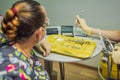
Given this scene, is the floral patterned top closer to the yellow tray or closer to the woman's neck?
the woman's neck

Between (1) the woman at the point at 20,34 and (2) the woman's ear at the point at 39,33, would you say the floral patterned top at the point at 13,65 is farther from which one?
(2) the woman's ear at the point at 39,33

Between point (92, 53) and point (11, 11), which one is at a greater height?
point (11, 11)

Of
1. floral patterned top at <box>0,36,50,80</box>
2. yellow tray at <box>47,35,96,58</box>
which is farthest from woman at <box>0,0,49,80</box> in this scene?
yellow tray at <box>47,35,96,58</box>

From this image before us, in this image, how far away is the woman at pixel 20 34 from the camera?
959mm

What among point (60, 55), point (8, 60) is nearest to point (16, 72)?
point (8, 60)

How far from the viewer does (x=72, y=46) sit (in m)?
1.46

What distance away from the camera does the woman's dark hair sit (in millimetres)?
1003

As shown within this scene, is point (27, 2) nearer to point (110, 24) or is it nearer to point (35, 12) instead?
point (35, 12)

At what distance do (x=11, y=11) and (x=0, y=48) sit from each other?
218mm

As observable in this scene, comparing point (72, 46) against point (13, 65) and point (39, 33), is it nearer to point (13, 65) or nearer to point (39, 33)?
point (39, 33)

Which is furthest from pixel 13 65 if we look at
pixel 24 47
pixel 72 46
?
pixel 72 46

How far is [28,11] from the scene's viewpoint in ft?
3.31

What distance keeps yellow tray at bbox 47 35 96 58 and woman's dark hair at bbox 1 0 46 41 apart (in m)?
0.41

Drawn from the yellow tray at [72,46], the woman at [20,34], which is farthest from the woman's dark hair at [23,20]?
the yellow tray at [72,46]
